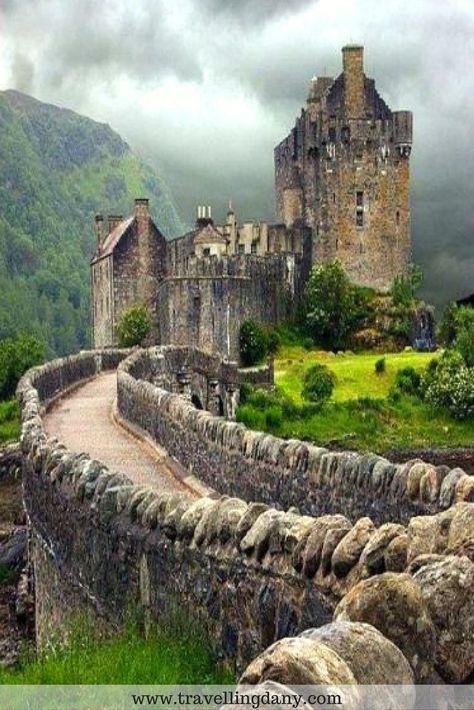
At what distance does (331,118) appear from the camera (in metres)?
73.8

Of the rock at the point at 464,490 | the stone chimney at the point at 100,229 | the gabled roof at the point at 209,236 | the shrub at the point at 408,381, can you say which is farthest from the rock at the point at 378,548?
the stone chimney at the point at 100,229

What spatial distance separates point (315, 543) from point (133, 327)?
59.8 m

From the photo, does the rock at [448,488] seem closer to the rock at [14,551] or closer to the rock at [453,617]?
the rock at [453,617]

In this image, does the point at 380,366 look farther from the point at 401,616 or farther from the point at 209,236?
the point at 401,616

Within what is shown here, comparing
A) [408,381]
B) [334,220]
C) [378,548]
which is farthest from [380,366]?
[378,548]

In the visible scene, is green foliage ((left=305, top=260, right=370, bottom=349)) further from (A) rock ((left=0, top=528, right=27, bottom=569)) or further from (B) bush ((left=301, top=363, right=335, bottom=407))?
(A) rock ((left=0, top=528, right=27, bottom=569))

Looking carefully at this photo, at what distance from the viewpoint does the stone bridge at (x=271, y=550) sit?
201 inches

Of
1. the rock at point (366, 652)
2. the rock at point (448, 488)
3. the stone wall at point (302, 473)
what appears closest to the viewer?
the rock at point (366, 652)

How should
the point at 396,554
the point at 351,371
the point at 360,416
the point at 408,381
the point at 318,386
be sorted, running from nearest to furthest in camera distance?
the point at 396,554 → the point at 360,416 → the point at 318,386 → the point at 408,381 → the point at 351,371

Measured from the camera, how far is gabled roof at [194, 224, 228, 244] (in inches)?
2869

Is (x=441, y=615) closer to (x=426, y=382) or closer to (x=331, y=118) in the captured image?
(x=426, y=382)

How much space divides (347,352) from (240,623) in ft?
199

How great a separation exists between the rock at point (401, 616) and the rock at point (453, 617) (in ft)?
0.20

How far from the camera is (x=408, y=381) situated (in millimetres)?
55719
